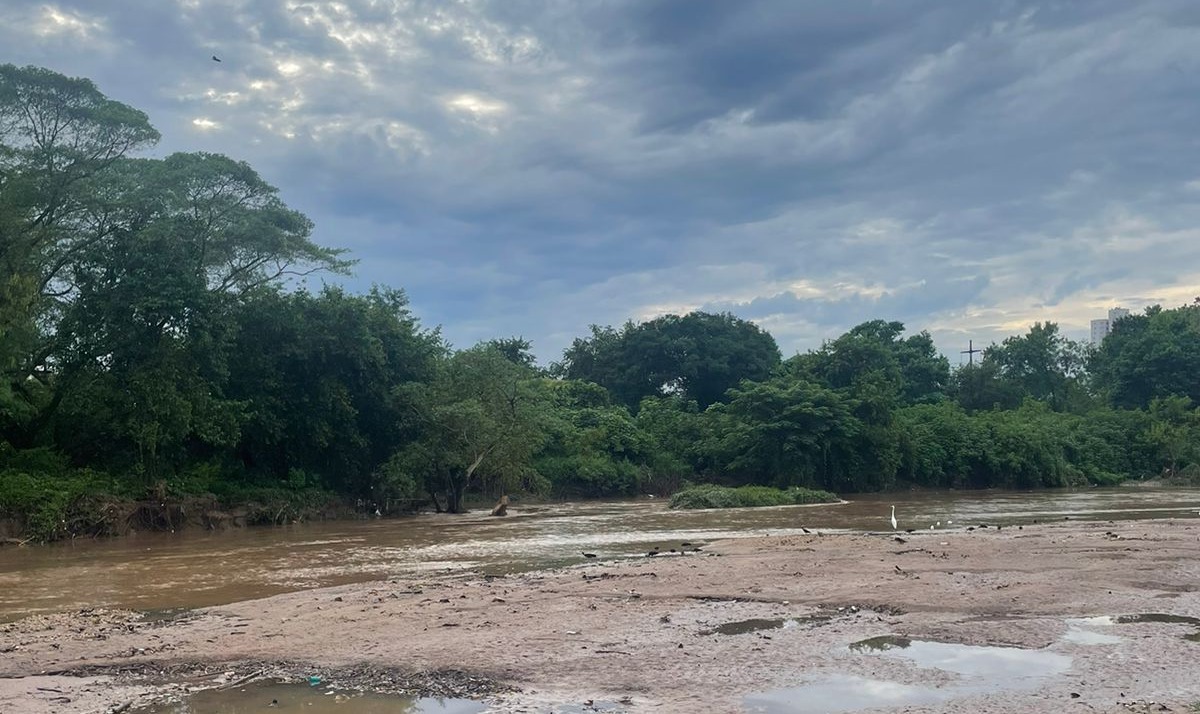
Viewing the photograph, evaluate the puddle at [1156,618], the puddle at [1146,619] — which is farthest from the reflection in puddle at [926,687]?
the puddle at [1156,618]

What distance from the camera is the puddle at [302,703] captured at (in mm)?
6156

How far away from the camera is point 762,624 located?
29.1 ft

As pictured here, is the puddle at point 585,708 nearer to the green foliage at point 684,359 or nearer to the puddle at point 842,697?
the puddle at point 842,697

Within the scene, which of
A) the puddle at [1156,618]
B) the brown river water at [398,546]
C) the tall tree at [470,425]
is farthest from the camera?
A: the tall tree at [470,425]

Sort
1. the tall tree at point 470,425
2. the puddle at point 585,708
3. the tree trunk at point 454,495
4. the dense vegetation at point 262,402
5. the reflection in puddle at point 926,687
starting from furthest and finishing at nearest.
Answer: the tree trunk at point 454,495 → the tall tree at point 470,425 → the dense vegetation at point 262,402 → the reflection in puddle at point 926,687 → the puddle at point 585,708

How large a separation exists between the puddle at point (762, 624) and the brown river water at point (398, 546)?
20.7 feet

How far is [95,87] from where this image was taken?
85.3 feet

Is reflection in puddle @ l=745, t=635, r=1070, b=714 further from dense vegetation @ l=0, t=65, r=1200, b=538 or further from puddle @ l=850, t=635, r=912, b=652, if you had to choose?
dense vegetation @ l=0, t=65, r=1200, b=538

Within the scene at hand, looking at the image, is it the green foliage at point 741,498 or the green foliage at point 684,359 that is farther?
the green foliage at point 684,359

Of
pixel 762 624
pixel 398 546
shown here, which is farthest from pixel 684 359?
pixel 762 624

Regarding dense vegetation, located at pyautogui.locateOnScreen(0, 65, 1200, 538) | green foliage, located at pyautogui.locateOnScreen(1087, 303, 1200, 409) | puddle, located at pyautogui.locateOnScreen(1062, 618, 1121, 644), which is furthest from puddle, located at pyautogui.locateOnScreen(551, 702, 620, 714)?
green foliage, located at pyautogui.locateOnScreen(1087, 303, 1200, 409)

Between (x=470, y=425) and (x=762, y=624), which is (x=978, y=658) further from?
(x=470, y=425)

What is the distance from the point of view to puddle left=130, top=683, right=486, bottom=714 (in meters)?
6.16

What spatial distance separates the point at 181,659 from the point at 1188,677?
26.3 ft
